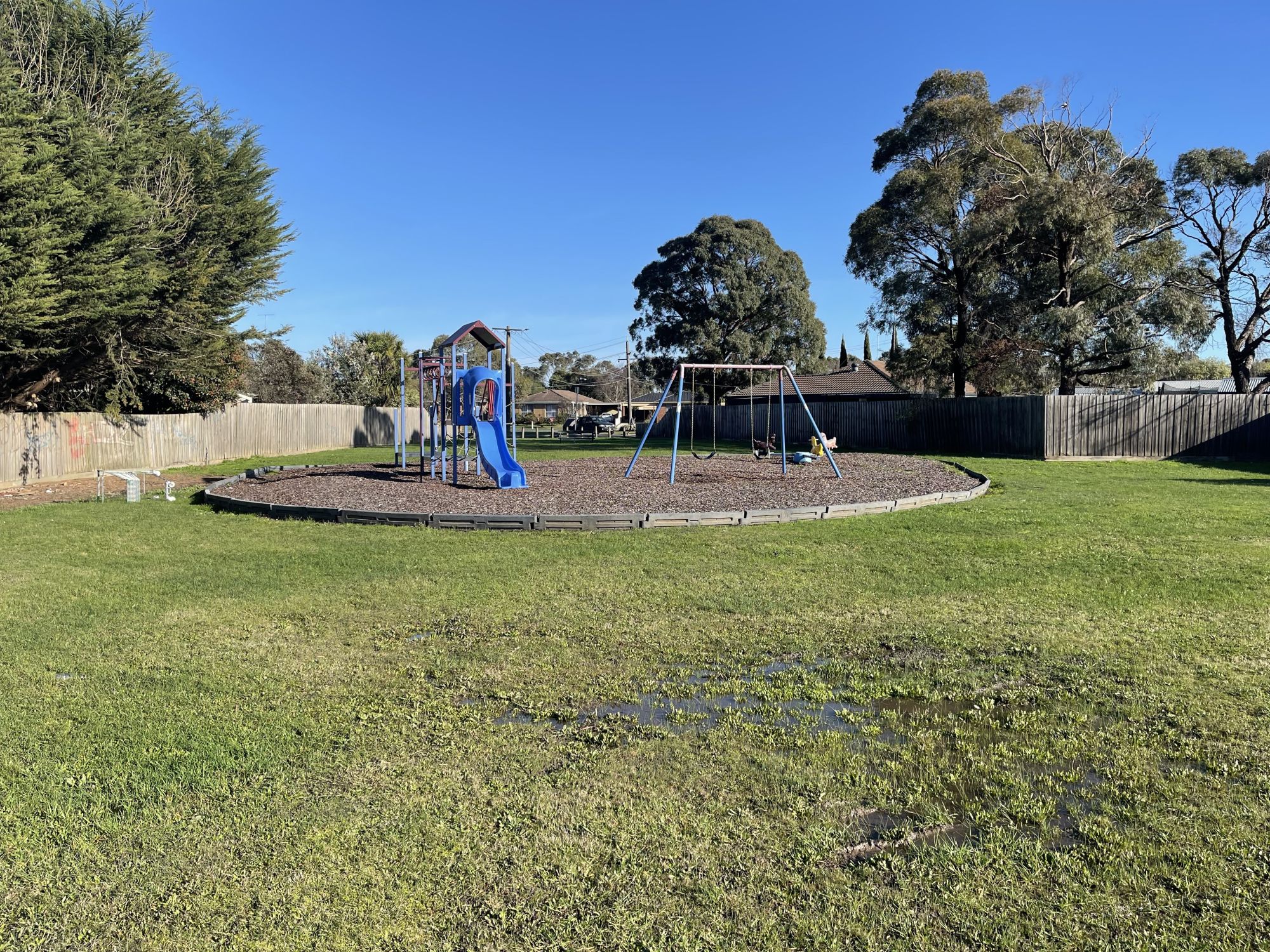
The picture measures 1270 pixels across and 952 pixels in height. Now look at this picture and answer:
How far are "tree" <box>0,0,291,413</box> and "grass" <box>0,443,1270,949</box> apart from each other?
37.5ft

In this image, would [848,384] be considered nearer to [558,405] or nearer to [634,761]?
[558,405]

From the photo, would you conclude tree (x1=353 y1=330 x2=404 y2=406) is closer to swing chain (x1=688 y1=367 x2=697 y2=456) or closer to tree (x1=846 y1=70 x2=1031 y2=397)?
swing chain (x1=688 y1=367 x2=697 y2=456)

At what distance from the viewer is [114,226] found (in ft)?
55.9

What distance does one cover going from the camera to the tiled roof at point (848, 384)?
4306 cm

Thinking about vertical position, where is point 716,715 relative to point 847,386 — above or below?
below

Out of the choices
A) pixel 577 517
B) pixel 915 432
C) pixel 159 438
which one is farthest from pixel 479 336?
pixel 915 432

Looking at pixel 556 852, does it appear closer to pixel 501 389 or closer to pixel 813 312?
pixel 501 389

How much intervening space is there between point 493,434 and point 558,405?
67017 millimetres

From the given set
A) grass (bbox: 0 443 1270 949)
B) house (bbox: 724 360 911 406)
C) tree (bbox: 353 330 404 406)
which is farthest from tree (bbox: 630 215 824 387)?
grass (bbox: 0 443 1270 949)

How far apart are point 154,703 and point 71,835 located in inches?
54.7

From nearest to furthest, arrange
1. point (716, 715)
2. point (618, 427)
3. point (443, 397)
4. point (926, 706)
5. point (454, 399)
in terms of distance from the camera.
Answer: point (716, 715), point (926, 706), point (454, 399), point (443, 397), point (618, 427)

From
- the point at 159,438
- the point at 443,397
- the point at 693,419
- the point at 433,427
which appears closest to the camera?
the point at 443,397

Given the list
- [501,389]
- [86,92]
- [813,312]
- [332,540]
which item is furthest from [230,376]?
[813,312]

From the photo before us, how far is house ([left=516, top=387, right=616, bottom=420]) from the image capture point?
77.6 meters
